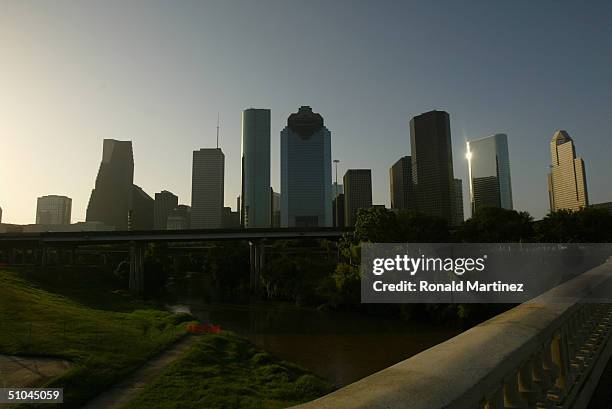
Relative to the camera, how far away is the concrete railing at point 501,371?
3.00 metres

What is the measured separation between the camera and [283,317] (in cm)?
5291

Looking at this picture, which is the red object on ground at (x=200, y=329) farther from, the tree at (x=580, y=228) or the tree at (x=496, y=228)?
the tree at (x=580, y=228)

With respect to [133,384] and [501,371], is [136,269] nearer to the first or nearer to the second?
[133,384]

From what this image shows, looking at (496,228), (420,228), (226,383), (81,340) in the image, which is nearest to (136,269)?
(420,228)

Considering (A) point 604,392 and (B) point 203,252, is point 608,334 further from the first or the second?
(B) point 203,252

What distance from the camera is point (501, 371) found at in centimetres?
362

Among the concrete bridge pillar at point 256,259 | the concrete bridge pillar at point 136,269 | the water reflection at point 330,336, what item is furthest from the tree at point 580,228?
the concrete bridge pillar at point 136,269

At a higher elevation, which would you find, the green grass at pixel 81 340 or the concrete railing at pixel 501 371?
the concrete railing at pixel 501 371

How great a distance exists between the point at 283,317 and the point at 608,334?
45965 millimetres

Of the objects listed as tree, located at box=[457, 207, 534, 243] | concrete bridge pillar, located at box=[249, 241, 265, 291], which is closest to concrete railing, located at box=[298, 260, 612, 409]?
tree, located at box=[457, 207, 534, 243]

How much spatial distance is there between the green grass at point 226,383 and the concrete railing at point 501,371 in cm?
1253

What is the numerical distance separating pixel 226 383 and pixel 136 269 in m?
73.9

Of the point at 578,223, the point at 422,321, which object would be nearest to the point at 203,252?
the point at 422,321

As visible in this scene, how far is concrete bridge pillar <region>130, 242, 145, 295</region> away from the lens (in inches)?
3216
